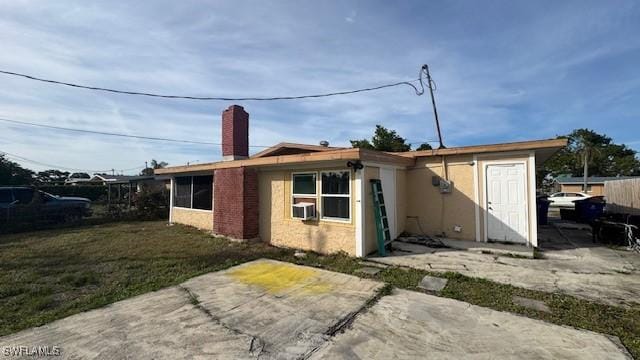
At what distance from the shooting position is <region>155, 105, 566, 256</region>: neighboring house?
279 inches

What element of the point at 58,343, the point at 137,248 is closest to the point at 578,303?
the point at 58,343

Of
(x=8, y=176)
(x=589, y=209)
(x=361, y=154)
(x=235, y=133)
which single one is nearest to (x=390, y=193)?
(x=361, y=154)

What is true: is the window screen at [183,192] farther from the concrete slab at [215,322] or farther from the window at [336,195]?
the concrete slab at [215,322]

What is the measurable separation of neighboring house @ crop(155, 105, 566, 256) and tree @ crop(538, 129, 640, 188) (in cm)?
3796

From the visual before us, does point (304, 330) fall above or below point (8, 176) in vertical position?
below

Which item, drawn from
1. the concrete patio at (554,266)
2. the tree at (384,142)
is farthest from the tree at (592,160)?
the concrete patio at (554,266)

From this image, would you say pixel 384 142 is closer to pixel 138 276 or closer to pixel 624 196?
pixel 624 196

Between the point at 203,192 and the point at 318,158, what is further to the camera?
the point at 203,192

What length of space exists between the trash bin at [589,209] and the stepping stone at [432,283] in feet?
32.8

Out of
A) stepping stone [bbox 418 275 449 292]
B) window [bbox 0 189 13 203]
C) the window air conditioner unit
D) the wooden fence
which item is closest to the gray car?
window [bbox 0 189 13 203]

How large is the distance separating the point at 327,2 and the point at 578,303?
27.4ft

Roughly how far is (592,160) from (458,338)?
4876 cm

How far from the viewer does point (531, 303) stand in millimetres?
4254

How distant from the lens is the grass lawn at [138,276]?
393 cm
